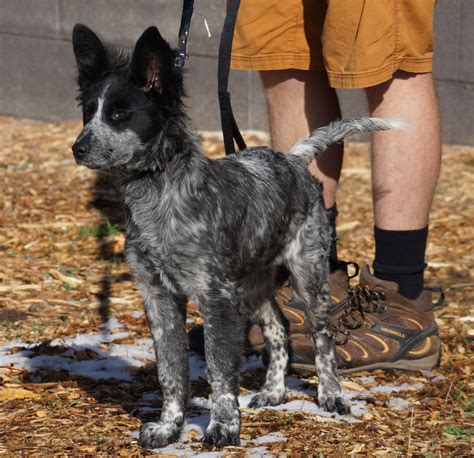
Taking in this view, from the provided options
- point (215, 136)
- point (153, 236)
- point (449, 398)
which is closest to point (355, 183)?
point (215, 136)

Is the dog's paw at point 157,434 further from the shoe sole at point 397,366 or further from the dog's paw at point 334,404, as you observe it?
the shoe sole at point 397,366

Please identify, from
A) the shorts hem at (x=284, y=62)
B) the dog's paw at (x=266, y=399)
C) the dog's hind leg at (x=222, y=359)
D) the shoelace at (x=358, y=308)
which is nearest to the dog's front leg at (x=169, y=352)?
the dog's hind leg at (x=222, y=359)

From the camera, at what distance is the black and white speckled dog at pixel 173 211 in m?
3.80

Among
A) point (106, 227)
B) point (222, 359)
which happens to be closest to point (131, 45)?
point (106, 227)

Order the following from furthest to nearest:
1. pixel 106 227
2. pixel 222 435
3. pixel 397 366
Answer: pixel 106 227 < pixel 397 366 < pixel 222 435

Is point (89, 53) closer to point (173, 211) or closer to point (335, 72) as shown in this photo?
point (173, 211)

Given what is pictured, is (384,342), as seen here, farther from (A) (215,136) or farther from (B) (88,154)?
(A) (215,136)

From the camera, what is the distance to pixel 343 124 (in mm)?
4586

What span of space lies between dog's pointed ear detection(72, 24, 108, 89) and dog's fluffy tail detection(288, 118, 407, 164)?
1019 mm

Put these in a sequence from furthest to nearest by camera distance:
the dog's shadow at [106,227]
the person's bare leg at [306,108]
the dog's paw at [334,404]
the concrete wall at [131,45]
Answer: the concrete wall at [131,45]
the dog's shadow at [106,227]
the person's bare leg at [306,108]
the dog's paw at [334,404]

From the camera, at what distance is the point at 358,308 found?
4.97 m

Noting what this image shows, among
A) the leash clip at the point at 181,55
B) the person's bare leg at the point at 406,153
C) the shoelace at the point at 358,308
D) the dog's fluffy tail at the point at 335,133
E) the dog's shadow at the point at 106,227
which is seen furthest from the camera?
the dog's shadow at the point at 106,227

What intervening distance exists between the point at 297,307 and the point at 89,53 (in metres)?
1.78

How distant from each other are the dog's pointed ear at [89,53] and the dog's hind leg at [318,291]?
1.12 meters
